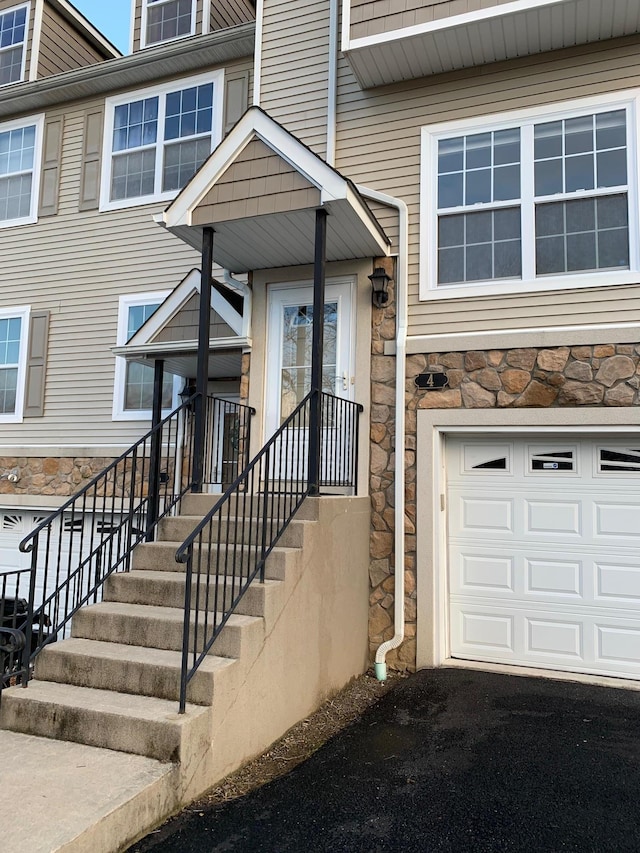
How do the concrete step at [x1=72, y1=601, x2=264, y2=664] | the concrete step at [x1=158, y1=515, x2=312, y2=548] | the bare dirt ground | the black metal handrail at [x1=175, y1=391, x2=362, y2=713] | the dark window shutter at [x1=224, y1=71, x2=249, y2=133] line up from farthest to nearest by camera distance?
Result: the dark window shutter at [x1=224, y1=71, x2=249, y2=133], the concrete step at [x1=158, y1=515, x2=312, y2=548], the concrete step at [x1=72, y1=601, x2=264, y2=664], the black metal handrail at [x1=175, y1=391, x2=362, y2=713], the bare dirt ground

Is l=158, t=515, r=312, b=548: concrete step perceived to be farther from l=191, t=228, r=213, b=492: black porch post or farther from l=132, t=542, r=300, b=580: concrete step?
l=191, t=228, r=213, b=492: black porch post

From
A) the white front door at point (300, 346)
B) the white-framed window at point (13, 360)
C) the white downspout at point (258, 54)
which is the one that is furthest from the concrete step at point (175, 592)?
the white-framed window at point (13, 360)

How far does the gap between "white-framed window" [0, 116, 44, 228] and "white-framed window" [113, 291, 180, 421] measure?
228cm

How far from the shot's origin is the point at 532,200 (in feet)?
18.8

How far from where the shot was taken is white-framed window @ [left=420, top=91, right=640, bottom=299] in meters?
5.47

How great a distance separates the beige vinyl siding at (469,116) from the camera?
5.49 metres

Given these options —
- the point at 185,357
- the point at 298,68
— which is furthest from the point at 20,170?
the point at 298,68

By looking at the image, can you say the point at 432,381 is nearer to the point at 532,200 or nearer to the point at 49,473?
the point at 532,200

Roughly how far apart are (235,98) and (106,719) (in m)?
7.50

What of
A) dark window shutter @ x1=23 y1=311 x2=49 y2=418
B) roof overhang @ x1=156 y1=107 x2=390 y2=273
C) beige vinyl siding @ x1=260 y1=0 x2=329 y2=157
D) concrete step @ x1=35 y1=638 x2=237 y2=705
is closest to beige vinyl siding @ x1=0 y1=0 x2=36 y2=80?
dark window shutter @ x1=23 y1=311 x2=49 y2=418

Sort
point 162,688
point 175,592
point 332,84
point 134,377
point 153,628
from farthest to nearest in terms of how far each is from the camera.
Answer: point 134,377 → point 332,84 → point 175,592 → point 153,628 → point 162,688

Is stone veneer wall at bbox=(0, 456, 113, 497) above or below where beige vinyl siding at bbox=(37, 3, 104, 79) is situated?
below

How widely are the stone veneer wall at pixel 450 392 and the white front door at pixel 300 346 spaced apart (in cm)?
33

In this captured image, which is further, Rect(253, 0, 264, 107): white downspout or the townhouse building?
Rect(253, 0, 264, 107): white downspout
